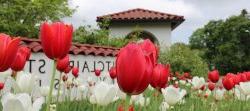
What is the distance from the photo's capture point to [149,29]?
102 feet

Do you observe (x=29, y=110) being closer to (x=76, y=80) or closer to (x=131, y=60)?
(x=131, y=60)

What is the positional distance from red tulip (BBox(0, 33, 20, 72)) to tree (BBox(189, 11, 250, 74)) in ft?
160

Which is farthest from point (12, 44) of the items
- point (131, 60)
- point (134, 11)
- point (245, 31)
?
point (245, 31)

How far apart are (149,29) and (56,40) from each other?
95.2ft

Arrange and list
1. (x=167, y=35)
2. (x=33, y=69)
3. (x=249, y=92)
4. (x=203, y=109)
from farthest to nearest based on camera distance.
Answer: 1. (x=167, y=35)
2. (x=33, y=69)
3. (x=203, y=109)
4. (x=249, y=92)

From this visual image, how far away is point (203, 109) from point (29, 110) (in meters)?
4.89

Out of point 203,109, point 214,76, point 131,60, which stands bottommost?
point 203,109

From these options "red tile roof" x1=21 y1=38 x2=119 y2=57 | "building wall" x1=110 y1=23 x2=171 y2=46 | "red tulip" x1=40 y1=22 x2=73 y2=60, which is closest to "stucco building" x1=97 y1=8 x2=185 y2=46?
"building wall" x1=110 y1=23 x2=171 y2=46

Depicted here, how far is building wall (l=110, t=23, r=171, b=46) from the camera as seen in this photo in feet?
100

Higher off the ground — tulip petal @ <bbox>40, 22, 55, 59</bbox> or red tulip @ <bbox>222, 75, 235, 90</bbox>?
tulip petal @ <bbox>40, 22, 55, 59</bbox>

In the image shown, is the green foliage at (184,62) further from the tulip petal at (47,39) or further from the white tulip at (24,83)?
the tulip petal at (47,39)

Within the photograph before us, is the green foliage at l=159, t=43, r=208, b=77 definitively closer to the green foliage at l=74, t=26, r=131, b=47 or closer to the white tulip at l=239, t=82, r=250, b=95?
the green foliage at l=74, t=26, r=131, b=47

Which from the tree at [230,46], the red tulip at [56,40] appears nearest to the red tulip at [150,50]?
the red tulip at [56,40]

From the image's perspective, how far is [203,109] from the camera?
6.63 meters
